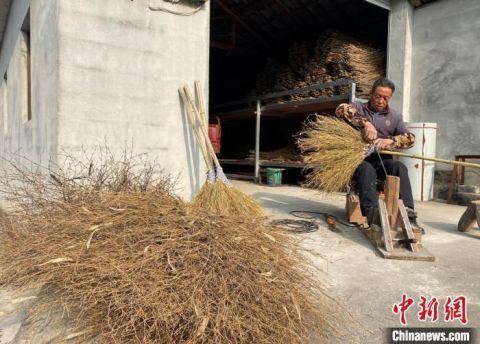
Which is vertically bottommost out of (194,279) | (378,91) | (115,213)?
(194,279)

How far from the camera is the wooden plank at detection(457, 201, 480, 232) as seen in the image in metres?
3.06

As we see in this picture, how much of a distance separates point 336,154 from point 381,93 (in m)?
0.74

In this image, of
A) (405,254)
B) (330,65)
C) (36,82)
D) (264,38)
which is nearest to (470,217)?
(405,254)

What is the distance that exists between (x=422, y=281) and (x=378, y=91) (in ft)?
6.03

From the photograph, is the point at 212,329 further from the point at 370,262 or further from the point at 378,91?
the point at 378,91

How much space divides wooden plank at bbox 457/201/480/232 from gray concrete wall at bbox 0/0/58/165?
3.88 m

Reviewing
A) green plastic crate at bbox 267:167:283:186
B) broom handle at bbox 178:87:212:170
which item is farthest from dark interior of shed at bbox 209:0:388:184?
broom handle at bbox 178:87:212:170

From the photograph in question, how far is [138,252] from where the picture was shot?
4.75 feet

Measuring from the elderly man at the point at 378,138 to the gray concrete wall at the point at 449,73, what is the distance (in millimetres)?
2605

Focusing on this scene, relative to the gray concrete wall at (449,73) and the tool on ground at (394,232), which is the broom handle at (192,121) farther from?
the gray concrete wall at (449,73)

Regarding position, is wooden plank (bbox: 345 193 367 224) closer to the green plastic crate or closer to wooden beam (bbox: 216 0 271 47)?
the green plastic crate

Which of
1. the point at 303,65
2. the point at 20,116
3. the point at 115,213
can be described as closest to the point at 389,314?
the point at 115,213

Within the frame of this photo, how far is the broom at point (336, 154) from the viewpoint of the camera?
9.87 ft

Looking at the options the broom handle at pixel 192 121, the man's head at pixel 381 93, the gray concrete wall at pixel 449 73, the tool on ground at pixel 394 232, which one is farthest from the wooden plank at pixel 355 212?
the gray concrete wall at pixel 449 73
